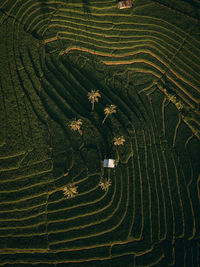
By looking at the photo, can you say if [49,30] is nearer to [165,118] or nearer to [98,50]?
[98,50]

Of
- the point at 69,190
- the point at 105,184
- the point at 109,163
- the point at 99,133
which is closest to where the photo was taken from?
the point at 69,190

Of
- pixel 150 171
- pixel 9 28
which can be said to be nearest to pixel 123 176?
pixel 150 171

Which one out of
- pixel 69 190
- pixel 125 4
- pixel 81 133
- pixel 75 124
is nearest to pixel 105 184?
pixel 69 190

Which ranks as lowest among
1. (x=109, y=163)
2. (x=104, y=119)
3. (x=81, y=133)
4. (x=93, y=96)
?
(x=109, y=163)

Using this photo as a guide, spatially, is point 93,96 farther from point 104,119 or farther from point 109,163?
point 109,163

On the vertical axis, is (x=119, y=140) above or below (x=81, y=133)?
below

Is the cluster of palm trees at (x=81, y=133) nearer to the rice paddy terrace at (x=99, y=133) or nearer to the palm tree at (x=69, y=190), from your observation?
the palm tree at (x=69, y=190)

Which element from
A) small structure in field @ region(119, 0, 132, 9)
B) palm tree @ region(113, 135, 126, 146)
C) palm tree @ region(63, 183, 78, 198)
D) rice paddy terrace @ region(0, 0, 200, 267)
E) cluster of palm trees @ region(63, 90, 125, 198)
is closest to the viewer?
palm tree @ region(63, 183, 78, 198)

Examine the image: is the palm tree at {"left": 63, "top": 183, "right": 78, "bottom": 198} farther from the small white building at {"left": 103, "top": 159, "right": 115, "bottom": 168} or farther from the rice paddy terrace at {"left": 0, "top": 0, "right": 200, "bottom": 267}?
the small white building at {"left": 103, "top": 159, "right": 115, "bottom": 168}

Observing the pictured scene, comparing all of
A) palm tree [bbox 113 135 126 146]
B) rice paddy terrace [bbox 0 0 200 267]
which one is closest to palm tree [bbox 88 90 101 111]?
rice paddy terrace [bbox 0 0 200 267]
